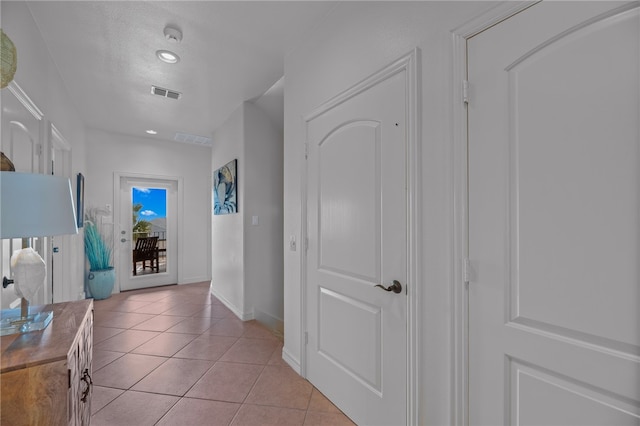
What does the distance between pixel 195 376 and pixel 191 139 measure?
13.6 feet

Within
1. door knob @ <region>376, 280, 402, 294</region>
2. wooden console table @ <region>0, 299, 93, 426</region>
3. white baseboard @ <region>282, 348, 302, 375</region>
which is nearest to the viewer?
wooden console table @ <region>0, 299, 93, 426</region>

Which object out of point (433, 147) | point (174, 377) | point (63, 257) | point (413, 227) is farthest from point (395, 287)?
point (63, 257)

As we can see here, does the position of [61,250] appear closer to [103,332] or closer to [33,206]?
[103,332]

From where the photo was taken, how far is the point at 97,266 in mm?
4527

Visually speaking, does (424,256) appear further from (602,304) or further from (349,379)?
(349,379)

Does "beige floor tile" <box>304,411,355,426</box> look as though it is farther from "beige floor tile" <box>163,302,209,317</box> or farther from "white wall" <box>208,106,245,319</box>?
"beige floor tile" <box>163,302,209,317</box>

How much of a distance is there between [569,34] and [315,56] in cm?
162

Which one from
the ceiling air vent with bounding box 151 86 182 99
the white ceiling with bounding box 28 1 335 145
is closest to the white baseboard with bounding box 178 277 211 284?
Answer: the white ceiling with bounding box 28 1 335 145

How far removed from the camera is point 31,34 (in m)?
2.08

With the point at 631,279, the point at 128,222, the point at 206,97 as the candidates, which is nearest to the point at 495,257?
the point at 631,279

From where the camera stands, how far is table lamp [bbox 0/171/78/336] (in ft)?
3.50

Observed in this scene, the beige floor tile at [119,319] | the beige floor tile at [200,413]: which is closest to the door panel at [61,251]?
the beige floor tile at [119,319]

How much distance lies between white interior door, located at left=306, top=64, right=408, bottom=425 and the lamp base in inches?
58.2

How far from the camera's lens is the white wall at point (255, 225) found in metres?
3.69
